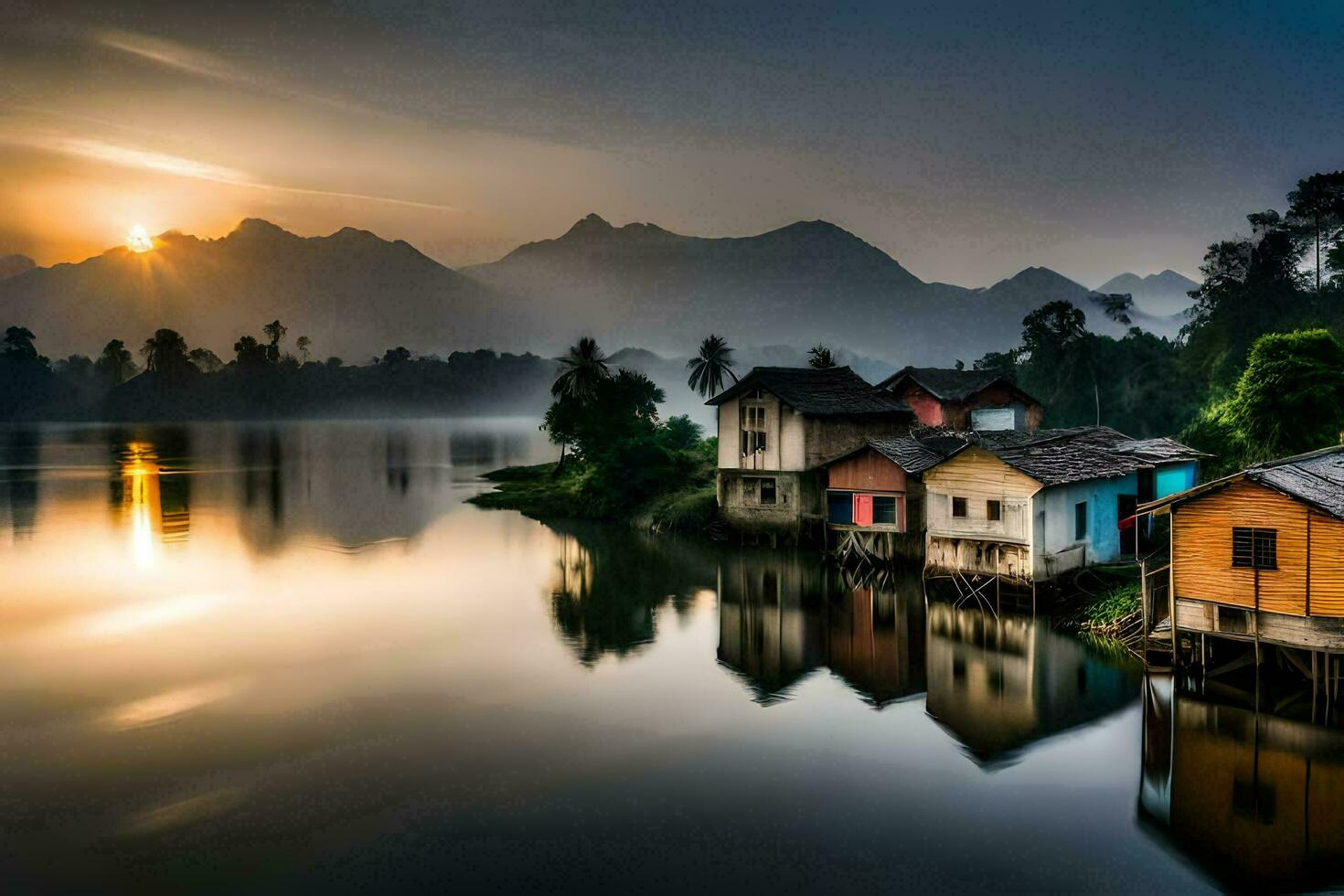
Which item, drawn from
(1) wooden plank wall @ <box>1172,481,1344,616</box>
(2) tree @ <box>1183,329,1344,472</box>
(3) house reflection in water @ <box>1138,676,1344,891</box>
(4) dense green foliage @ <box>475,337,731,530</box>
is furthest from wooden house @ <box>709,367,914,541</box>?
(3) house reflection in water @ <box>1138,676,1344,891</box>

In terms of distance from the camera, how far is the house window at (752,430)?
5150 cm

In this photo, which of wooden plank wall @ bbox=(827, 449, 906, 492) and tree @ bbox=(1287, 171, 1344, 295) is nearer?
wooden plank wall @ bbox=(827, 449, 906, 492)

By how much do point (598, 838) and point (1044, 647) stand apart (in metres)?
18.0

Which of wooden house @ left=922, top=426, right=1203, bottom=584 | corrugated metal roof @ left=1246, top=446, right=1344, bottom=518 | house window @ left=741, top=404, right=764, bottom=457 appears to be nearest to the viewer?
Result: corrugated metal roof @ left=1246, top=446, right=1344, bottom=518

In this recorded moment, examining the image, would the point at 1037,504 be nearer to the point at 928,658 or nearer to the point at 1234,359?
the point at 928,658

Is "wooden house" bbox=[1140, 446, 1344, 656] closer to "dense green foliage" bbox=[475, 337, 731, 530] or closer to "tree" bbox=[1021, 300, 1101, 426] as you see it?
"dense green foliage" bbox=[475, 337, 731, 530]

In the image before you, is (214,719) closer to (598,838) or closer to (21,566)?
(598,838)

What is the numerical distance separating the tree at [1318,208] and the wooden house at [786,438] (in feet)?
151

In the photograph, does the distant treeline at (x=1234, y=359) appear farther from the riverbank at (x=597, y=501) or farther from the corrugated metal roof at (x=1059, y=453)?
the riverbank at (x=597, y=501)

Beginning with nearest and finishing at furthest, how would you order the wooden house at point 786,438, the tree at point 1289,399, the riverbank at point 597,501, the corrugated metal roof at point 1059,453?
the corrugated metal roof at point 1059,453, the tree at point 1289,399, the wooden house at point 786,438, the riverbank at point 597,501

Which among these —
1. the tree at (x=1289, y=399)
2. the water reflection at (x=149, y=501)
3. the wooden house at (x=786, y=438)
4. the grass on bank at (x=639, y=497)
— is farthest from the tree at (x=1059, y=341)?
the water reflection at (x=149, y=501)

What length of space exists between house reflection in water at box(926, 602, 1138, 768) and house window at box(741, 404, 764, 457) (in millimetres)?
19152

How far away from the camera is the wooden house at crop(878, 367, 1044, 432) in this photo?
6081 cm

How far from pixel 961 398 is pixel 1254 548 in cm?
3757
